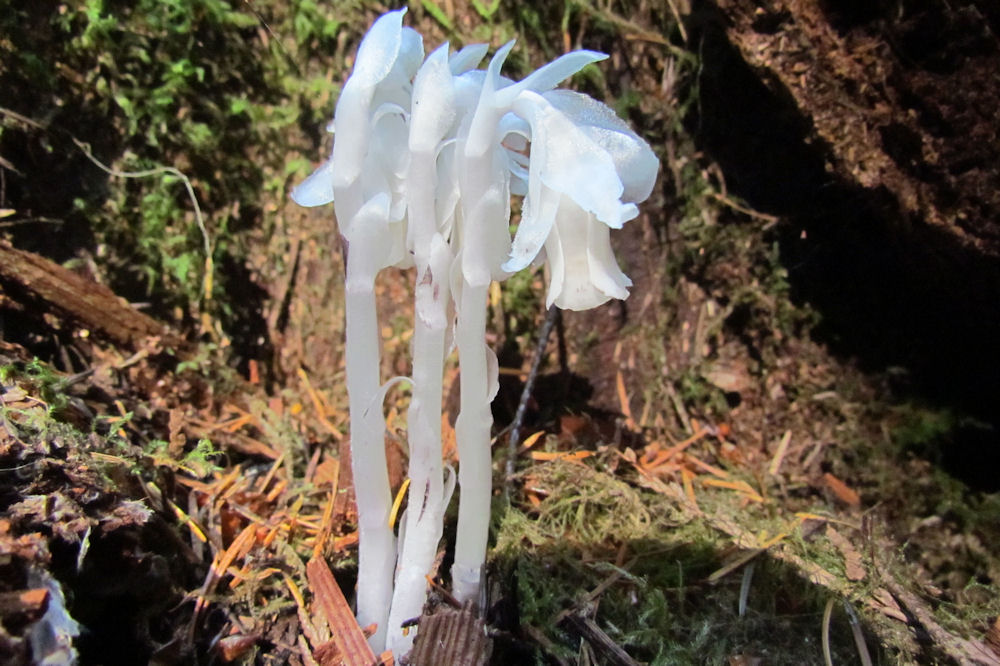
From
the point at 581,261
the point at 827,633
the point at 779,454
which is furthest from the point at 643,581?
the point at 779,454

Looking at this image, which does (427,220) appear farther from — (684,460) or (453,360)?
(684,460)

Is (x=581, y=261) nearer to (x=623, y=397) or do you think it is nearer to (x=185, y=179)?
(x=623, y=397)

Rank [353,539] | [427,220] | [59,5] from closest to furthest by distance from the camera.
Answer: [427,220] → [353,539] → [59,5]

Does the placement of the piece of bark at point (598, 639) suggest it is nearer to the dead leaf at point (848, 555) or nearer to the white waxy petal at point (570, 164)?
the dead leaf at point (848, 555)

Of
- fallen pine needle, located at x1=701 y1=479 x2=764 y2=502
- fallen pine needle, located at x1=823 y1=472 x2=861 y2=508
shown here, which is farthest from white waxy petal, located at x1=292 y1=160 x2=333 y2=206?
fallen pine needle, located at x1=823 y1=472 x2=861 y2=508

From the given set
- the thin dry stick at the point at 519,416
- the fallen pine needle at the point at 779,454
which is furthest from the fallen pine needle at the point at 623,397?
the fallen pine needle at the point at 779,454

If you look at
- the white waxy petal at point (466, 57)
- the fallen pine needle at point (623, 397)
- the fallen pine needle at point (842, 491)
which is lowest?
the fallen pine needle at point (842, 491)

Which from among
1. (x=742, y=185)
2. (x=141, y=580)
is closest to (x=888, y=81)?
(x=742, y=185)
